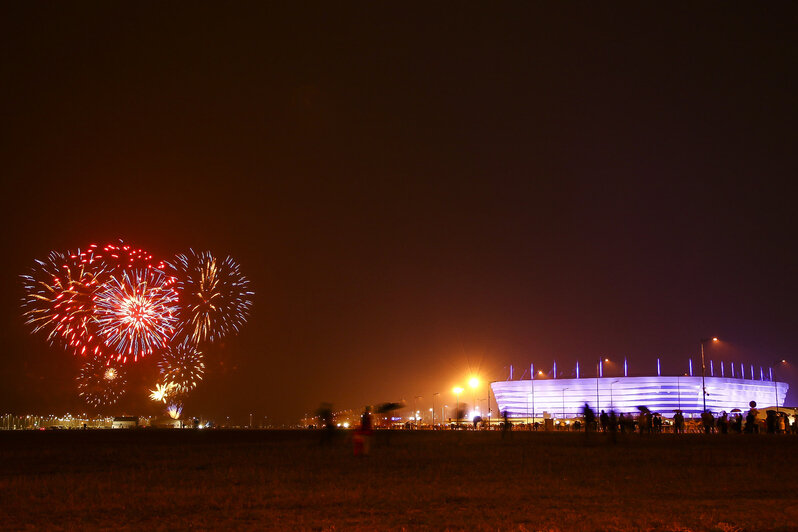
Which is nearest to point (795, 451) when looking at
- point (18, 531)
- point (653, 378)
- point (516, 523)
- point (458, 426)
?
point (516, 523)

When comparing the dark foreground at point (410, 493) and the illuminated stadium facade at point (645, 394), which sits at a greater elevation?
the illuminated stadium facade at point (645, 394)

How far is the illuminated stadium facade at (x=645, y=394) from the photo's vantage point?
579 ft

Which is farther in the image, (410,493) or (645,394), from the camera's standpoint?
(645,394)

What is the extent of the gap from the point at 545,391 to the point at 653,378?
26.0m

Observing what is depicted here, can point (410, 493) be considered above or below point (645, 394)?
below

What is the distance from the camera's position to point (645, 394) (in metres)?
181

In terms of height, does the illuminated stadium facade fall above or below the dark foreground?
above

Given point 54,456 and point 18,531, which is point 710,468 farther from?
point 54,456

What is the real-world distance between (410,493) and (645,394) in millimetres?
175623

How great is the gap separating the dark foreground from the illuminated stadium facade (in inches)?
5962

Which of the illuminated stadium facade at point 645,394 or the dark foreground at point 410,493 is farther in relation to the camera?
the illuminated stadium facade at point 645,394

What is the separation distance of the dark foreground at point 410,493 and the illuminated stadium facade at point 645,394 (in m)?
151

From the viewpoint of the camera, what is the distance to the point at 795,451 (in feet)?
96.9

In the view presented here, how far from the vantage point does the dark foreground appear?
12.5 meters
